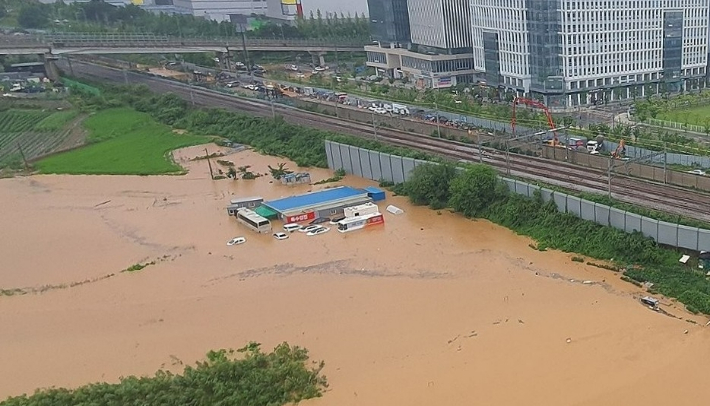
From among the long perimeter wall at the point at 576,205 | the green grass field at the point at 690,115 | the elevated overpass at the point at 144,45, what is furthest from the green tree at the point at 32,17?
the green grass field at the point at 690,115

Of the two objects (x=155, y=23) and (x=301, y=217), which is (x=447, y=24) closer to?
(x=301, y=217)

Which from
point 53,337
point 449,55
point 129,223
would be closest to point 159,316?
point 53,337

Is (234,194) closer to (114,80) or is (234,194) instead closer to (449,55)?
(449,55)

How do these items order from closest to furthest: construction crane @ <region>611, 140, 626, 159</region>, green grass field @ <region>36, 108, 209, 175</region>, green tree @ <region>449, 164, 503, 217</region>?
green tree @ <region>449, 164, 503, 217</region> < construction crane @ <region>611, 140, 626, 159</region> < green grass field @ <region>36, 108, 209, 175</region>

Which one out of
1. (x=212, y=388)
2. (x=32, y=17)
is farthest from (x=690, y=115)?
(x=32, y=17)

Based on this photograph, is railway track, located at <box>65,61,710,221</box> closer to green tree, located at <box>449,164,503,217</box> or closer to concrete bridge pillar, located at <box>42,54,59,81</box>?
green tree, located at <box>449,164,503,217</box>

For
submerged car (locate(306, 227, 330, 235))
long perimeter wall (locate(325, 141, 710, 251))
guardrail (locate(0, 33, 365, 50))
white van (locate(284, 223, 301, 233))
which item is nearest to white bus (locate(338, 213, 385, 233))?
submerged car (locate(306, 227, 330, 235))
